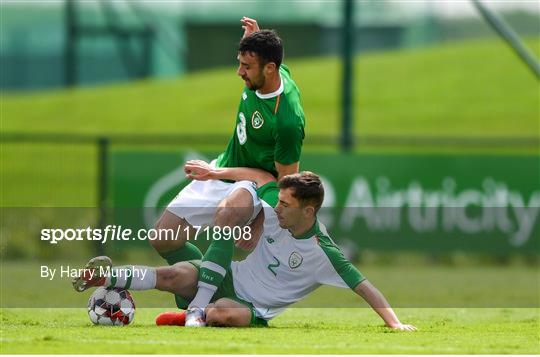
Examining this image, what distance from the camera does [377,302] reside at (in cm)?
1028

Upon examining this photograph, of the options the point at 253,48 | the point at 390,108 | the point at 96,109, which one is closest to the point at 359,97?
the point at 390,108

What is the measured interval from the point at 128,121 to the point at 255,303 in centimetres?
2643

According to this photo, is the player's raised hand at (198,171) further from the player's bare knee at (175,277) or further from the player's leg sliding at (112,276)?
the player's leg sliding at (112,276)

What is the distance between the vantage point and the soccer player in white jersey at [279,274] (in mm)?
10344

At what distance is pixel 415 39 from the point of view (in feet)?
139

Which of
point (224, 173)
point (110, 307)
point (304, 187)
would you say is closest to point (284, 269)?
point (304, 187)

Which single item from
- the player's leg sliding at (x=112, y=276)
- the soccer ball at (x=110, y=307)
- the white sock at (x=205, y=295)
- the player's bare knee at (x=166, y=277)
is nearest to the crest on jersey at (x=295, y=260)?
the white sock at (x=205, y=295)

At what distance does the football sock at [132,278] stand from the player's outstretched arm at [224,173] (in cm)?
84

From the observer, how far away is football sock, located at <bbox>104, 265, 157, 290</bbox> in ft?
34.3

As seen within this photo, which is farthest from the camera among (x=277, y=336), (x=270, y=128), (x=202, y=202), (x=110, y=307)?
(x=202, y=202)

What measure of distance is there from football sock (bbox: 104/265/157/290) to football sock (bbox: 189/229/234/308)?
1.19 feet

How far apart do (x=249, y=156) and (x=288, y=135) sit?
546mm

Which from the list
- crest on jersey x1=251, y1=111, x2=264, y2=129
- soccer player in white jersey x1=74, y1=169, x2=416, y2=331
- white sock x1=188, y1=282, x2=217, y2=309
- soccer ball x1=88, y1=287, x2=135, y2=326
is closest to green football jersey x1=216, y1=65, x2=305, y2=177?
crest on jersey x1=251, y1=111, x2=264, y2=129

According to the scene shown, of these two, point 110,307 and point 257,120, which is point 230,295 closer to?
point 110,307
